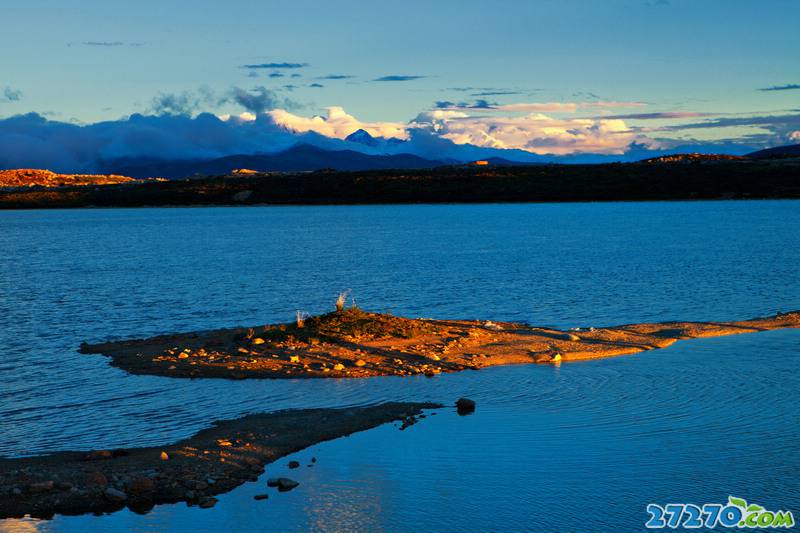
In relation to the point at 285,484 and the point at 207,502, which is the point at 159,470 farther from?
the point at 285,484

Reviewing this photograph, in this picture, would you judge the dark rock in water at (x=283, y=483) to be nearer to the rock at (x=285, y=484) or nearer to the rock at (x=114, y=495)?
the rock at (x=285, y=484)

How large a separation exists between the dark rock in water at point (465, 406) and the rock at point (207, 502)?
666 cm

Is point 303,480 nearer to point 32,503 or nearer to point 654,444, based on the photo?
point 32,503

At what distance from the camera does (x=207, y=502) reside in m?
13.5

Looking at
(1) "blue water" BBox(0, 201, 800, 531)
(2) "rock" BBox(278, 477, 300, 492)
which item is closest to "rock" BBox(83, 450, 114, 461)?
(1) "blue water" BBox(0, 201, 800, 531)

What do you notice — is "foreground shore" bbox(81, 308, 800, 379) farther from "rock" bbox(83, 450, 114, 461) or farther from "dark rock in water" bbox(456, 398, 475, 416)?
"rock" bbox(83, 450, 114, 461)

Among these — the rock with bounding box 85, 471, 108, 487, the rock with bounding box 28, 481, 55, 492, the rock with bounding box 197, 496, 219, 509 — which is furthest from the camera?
the rock with bounding box 85, 471, 108, 487

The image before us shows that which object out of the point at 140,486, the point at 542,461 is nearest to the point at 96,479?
the point at 140,486

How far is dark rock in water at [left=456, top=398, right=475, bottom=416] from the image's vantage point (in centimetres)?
1886

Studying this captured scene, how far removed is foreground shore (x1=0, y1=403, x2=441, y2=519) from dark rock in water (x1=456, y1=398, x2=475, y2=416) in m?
1.46

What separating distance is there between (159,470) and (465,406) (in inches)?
274

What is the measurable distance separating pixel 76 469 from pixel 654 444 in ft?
33.3

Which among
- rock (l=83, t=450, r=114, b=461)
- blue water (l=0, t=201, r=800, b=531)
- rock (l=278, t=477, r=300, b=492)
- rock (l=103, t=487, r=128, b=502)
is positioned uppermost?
rock (l=83, t=450, r=114, b=461)

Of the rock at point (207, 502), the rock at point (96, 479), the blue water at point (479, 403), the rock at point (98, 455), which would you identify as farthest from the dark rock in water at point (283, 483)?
the rock at point (98, 455)
